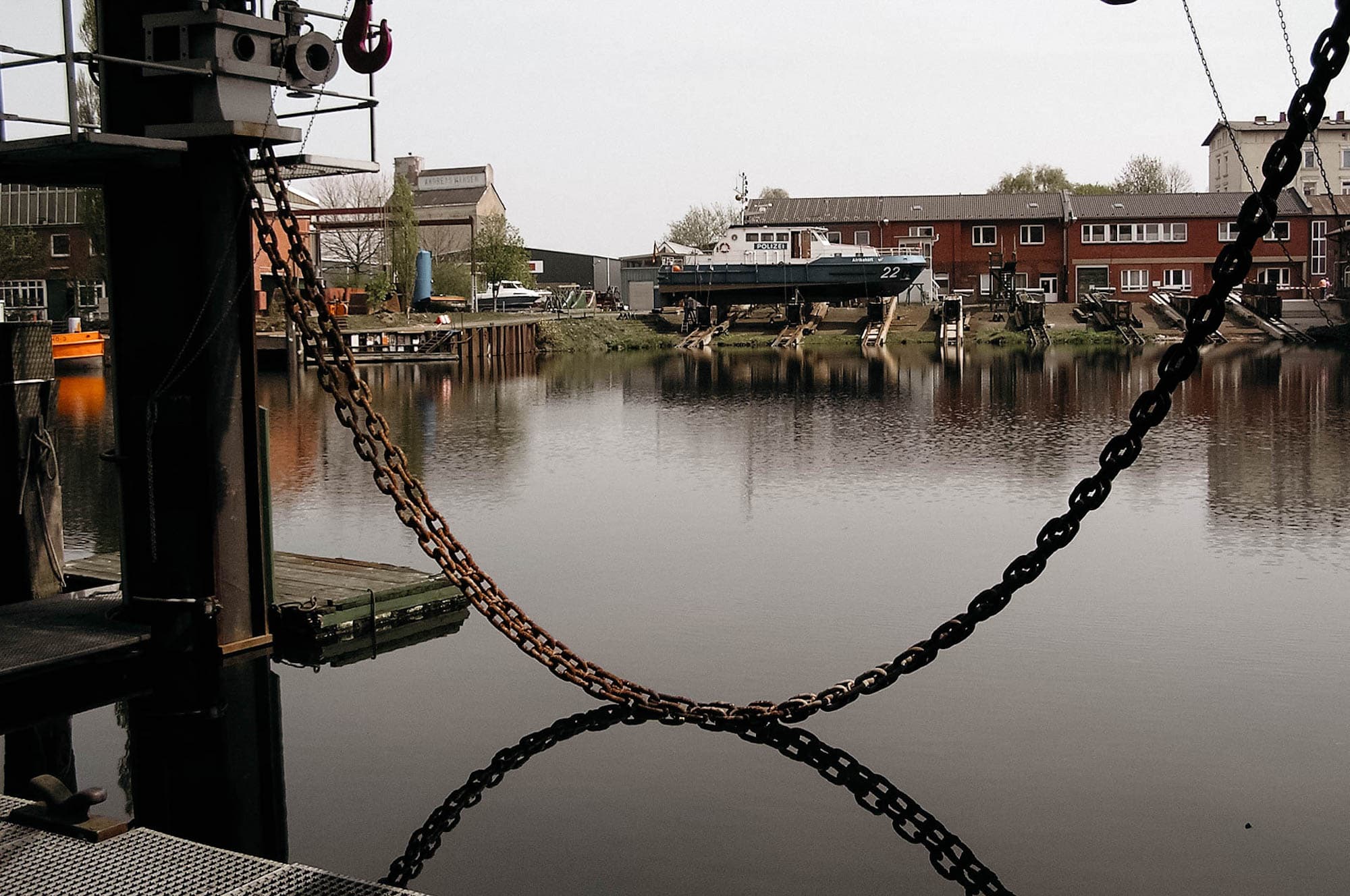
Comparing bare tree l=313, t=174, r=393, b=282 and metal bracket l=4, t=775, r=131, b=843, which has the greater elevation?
bare tree l=313, t=174, r=393, b=282

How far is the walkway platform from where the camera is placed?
16.8 feet

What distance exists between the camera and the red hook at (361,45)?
9625mm

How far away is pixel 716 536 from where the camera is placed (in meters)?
16.2

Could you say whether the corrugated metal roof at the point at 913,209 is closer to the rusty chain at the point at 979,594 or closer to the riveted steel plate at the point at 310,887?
the rusty chain at the point at 979,594

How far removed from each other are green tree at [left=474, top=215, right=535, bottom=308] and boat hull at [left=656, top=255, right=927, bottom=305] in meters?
18.2

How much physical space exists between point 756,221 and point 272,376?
118 ft

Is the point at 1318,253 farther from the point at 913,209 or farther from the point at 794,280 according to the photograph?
the point at 794,280

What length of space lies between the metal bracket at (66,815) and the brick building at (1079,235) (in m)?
69.7

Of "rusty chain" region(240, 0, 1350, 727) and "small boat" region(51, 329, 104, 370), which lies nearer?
"rusty chain" region(240, 0, 1350, 727)

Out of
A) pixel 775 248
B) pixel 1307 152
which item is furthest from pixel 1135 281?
pixel 1307 152

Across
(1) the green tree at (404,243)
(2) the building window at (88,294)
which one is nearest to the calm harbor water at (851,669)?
(1) the green tree at (404,243)

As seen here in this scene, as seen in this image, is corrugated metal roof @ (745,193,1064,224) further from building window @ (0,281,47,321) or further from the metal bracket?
the metal bracket

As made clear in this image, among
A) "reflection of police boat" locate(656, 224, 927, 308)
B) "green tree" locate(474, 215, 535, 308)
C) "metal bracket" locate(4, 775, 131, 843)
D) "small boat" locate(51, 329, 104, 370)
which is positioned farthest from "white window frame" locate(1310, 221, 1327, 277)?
"metal bracket" locate(4, 775, 131, 843)

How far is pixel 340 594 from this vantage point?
10727mm
